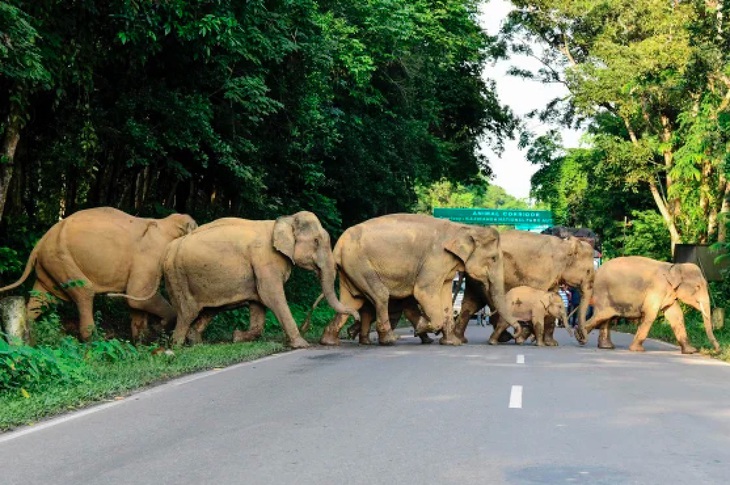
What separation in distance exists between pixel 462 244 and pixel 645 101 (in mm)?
15283

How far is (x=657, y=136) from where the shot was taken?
35.3m

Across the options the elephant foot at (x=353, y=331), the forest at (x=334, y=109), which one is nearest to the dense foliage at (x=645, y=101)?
the forest at (x=334, y=109)

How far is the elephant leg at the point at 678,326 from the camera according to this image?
2094 cm

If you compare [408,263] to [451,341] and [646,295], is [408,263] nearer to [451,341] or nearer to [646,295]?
[451,341]

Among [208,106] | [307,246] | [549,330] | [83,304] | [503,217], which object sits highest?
[208,106]

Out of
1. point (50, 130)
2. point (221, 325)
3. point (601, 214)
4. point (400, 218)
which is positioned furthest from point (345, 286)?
point (601, 214)

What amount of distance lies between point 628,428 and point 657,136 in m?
26.6

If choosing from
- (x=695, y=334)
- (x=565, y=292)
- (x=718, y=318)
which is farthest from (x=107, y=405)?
(x=565, y=292)

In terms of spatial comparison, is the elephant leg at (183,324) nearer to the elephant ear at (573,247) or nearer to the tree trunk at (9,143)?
the tree trunk at (9,143)

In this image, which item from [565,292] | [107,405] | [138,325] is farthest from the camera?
[565,292]

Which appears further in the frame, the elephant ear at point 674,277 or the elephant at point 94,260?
the elephant ear at point 674,277

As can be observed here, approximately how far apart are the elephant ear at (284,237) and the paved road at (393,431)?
4.48m

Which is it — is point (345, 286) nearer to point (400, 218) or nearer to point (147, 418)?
point (400, 218)

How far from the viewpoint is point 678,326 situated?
21.2 meters
